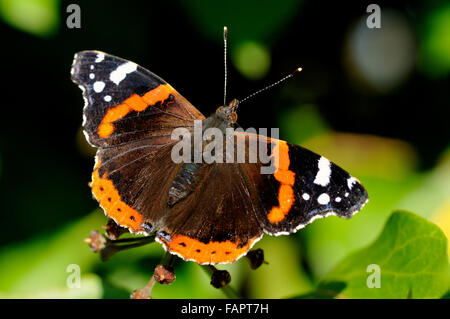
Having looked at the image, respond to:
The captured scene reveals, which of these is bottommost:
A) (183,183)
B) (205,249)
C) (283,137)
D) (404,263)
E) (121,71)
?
(404,263)

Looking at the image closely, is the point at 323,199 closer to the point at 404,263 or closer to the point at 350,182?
the point at 350,182

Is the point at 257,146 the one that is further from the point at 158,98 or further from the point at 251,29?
the point at 251,29

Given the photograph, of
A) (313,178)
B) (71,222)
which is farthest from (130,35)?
(313,178)

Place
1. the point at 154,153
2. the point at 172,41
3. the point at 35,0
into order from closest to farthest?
the point at 154,153, the point at 35,0, the point at 172,41

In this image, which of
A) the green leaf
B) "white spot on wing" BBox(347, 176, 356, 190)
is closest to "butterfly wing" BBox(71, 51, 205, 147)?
"white spot on wing" BBox(347, 176, 356, 190)

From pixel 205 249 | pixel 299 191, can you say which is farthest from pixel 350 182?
pixel 205 249
